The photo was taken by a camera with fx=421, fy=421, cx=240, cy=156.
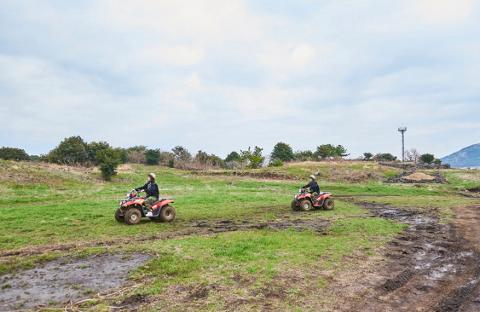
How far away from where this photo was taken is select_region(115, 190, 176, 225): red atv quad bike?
16547mm

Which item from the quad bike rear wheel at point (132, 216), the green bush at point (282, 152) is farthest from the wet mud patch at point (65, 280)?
the green bush at point (282, 152)

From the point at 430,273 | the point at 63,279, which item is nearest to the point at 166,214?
the point at 63,279

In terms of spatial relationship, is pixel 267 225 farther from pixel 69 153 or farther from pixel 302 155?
pixel 302 155

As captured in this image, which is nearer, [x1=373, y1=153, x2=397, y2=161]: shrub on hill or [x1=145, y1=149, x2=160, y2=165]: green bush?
[x1=145, y1=149, x2=160, y2=165]: green bush

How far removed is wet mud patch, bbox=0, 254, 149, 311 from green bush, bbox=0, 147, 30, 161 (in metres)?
52.5

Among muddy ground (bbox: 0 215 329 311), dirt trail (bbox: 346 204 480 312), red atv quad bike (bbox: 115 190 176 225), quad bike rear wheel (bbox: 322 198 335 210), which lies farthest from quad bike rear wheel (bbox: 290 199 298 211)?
muddy ground (bbox: 0 215 329 311)

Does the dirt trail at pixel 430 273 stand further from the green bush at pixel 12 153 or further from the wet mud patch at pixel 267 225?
the green bush at pixel 12 153

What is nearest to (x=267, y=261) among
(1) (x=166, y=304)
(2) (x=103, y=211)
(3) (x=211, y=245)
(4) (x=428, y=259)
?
(3) (x=211, y=245)

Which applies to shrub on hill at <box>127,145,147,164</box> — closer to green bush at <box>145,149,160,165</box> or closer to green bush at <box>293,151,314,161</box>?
green bush at <box>145,149,160,165</box>

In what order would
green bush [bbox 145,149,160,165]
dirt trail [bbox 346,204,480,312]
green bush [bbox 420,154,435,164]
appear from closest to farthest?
dirt trail [bbox 346,204,480,312]
green bush [bbox 420,154,435,164]
green bush [bbox 145,149,160,165]

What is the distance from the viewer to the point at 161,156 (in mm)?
74500

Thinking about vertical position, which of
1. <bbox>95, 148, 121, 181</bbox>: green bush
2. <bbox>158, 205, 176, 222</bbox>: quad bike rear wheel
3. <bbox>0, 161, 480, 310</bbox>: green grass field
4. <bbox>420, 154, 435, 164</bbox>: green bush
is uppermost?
<bbox>420, 154, 435, 164</bbox>: green bush

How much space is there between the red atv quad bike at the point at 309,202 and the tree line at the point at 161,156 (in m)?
23.8

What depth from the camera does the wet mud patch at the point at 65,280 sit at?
A: 807 centimetres
